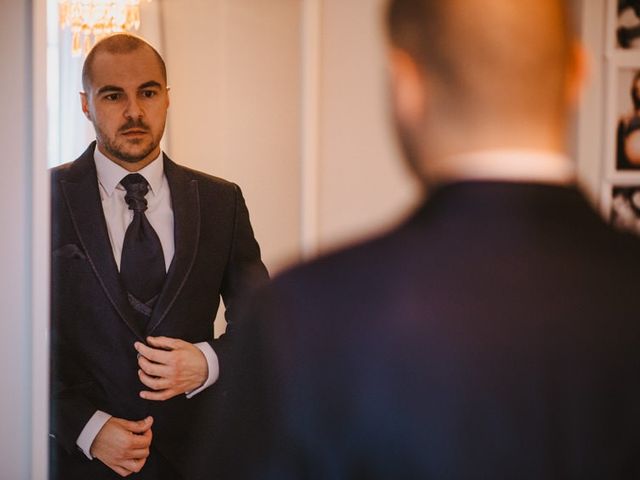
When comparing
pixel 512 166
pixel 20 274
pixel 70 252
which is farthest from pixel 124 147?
pixel 512 166

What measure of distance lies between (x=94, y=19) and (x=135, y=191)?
38 cm

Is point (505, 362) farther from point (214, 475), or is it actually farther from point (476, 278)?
point (214, 475)

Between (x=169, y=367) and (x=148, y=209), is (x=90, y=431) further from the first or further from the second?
(x=148, y=209)

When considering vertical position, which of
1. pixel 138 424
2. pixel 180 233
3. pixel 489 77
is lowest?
pixel 138 424

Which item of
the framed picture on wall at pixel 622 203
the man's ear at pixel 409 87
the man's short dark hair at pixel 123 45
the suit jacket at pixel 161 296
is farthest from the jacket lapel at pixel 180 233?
the framed picture on wall at pixel 622 203

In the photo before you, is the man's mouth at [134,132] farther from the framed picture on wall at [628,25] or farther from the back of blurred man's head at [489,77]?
the framed picture on wall at [628,25]

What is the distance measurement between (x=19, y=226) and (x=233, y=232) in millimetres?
528

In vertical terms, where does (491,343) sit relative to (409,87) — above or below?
below

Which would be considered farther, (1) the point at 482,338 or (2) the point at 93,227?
(2) the point at 93,227

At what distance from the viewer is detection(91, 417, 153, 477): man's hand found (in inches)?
63.4

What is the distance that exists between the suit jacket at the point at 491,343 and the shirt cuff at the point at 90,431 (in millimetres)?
951

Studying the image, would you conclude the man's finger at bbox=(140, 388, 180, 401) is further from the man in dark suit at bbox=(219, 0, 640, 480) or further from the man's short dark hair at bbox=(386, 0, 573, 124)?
the man's short dark hair at bbox=(386, 0, 573, 124)

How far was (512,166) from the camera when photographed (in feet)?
2.67

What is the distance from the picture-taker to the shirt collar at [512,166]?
31.5 inches
